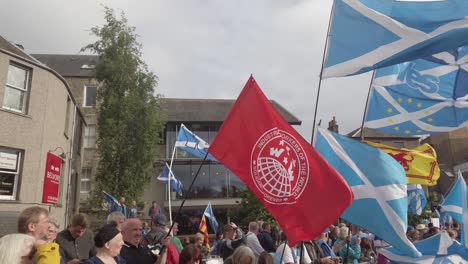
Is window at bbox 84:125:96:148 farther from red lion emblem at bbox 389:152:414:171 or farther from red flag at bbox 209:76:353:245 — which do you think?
red flag at bbox 209:76:353:245

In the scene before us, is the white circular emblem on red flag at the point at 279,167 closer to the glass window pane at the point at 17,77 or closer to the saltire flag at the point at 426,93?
the saltire flag at the point at 426,93

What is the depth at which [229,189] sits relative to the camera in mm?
32812

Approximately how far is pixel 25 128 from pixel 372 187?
12707 millimetres

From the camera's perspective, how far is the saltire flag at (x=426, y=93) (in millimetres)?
8531

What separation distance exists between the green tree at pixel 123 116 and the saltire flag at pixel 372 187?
1755cm

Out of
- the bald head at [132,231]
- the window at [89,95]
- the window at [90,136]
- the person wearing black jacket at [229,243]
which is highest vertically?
the window at [89,95]

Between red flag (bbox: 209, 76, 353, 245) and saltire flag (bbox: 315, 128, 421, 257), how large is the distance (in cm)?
125

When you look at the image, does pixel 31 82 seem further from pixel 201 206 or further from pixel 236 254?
pixel 201 206

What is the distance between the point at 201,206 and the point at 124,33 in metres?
14.9

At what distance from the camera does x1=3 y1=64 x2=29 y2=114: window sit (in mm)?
13961

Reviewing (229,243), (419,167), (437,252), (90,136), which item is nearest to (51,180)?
(229,243)

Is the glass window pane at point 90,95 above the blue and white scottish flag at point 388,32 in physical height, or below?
above

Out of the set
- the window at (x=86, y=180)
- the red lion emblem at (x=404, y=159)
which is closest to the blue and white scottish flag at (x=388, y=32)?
the red lion emblem at (x=404, y=159)

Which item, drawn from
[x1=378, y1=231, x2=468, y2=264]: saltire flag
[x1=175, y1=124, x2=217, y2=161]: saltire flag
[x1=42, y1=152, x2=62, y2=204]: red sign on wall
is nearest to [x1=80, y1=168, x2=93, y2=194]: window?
[x1=42, y1=152, x2=62, y2=204]: red sign on wall
